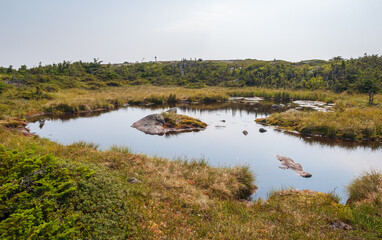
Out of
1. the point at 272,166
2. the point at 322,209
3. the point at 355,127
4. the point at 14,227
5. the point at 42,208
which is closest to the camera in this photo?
the point at 14,227

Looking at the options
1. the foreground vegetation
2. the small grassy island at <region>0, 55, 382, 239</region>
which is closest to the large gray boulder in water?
the small grassy island at <region>0, 55, 382, 239</region>

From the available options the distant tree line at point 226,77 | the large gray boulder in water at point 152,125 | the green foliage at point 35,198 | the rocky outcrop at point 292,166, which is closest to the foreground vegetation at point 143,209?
the green foliage at point 35,198

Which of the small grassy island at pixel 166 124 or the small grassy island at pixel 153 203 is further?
the small grassy island at pixel 166 124

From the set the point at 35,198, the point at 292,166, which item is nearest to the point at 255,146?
the point at 292,166

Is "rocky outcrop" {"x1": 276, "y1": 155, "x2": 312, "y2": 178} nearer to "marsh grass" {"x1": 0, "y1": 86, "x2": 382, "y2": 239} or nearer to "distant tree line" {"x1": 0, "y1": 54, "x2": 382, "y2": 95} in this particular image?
"marsh grass" {"x1": 0, "y1": 86, "x2": 382, "y2": 239}

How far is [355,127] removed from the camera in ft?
59.0

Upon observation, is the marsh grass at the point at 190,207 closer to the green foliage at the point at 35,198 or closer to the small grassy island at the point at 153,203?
the small grassy island at the point at 153,203

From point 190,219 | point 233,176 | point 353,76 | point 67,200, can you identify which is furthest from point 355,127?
point 353,76

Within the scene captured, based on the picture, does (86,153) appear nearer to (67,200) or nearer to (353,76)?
(67,200)

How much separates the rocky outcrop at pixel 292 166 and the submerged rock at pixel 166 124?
9.33 m

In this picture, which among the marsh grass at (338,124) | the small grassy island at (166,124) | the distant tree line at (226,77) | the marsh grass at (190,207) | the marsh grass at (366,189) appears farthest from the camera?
the distant tree line at (226,77)

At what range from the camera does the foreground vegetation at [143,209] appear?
4023mm

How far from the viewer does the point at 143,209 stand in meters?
5.77

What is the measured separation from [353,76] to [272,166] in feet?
170
